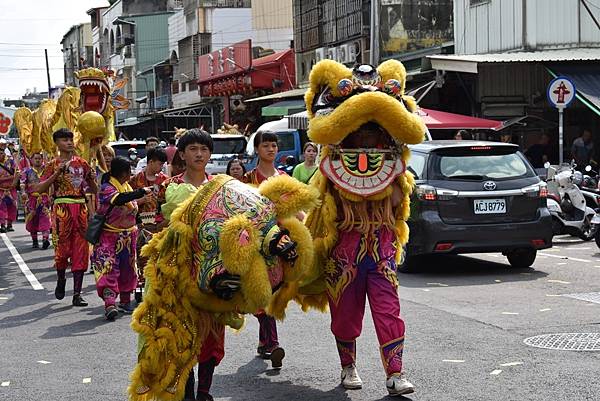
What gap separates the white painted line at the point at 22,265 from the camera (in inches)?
524

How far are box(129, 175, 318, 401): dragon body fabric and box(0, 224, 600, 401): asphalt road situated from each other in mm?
972

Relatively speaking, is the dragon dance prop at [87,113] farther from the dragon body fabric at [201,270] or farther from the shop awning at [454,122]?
the dragon body fabric at [201,270]

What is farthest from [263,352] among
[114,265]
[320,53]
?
[320,53]

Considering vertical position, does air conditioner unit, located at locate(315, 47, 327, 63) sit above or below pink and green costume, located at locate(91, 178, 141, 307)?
above

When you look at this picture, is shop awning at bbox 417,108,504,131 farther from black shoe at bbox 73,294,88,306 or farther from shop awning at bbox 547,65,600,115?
black shoe at bbox 73,294,88,306

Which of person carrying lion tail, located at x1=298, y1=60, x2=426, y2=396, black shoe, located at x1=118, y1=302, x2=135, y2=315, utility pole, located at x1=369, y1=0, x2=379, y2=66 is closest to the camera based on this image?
person carrying lion tail, located at x1=298, y1=60, x2=426, y2=396

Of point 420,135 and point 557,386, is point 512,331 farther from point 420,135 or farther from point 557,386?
point 420,135

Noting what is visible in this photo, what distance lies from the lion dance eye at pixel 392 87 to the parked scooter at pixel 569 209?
9.58m

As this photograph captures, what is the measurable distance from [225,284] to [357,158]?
152cm

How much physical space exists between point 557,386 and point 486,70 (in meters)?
18.2

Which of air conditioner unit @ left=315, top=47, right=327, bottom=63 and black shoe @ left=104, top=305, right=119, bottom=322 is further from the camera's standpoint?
air conditioner unit @ left=315, top=47, right=327, bottom=63

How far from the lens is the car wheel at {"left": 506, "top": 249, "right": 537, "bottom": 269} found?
12.8 m

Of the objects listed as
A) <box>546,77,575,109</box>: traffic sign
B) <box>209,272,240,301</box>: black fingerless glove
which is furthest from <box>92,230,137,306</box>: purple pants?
<box>546,77,575,109</box>: traffic sign

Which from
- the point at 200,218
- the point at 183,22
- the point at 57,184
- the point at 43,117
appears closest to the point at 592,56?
the point at 43,117
